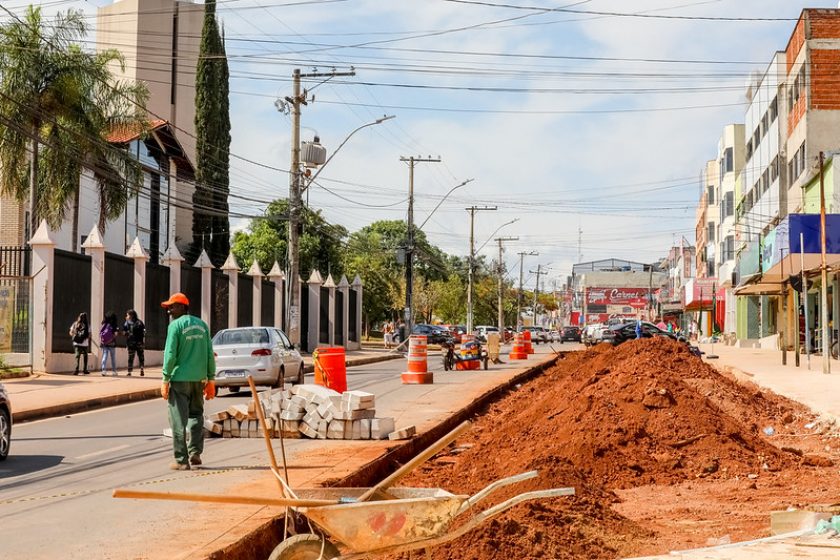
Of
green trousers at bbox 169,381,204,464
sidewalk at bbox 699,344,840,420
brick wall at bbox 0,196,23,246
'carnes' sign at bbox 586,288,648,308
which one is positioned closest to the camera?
green trousers at bbox 169,381,204,464

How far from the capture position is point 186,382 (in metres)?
11.0

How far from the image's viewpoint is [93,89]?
36.8m

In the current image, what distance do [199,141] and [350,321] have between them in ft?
44.6

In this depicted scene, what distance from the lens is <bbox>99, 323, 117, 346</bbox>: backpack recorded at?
2844 centimetres

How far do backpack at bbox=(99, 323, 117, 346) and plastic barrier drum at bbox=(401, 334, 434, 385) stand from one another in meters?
8.12

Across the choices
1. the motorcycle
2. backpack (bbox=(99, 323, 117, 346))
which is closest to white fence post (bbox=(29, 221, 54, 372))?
backpack (bbox=(99, 323, 117, 346))

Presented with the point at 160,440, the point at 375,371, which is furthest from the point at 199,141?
the point at 160,440

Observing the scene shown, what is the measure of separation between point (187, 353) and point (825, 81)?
4004 cm

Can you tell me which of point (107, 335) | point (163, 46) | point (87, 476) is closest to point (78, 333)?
point (107, 335)

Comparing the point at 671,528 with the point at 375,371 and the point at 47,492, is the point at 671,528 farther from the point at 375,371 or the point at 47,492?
the point at 375,371

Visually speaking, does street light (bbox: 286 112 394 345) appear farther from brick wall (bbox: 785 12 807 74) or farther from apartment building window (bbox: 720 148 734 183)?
apartment building window (bbox: 720 148 734 183)

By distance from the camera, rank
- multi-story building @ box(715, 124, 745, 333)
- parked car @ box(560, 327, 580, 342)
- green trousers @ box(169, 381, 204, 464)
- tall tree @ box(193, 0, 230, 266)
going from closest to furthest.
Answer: green trousers @ box(169, 381, 204, 464), tall tree @ box(193, 0, 230, 266), multi-story building @ box(715, 124, 745, 333), parked car @ box(560, 327, 580, 342)

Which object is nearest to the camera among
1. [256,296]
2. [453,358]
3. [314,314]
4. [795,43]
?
[453,358]

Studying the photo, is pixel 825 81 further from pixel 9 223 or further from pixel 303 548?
pixel 303 548
